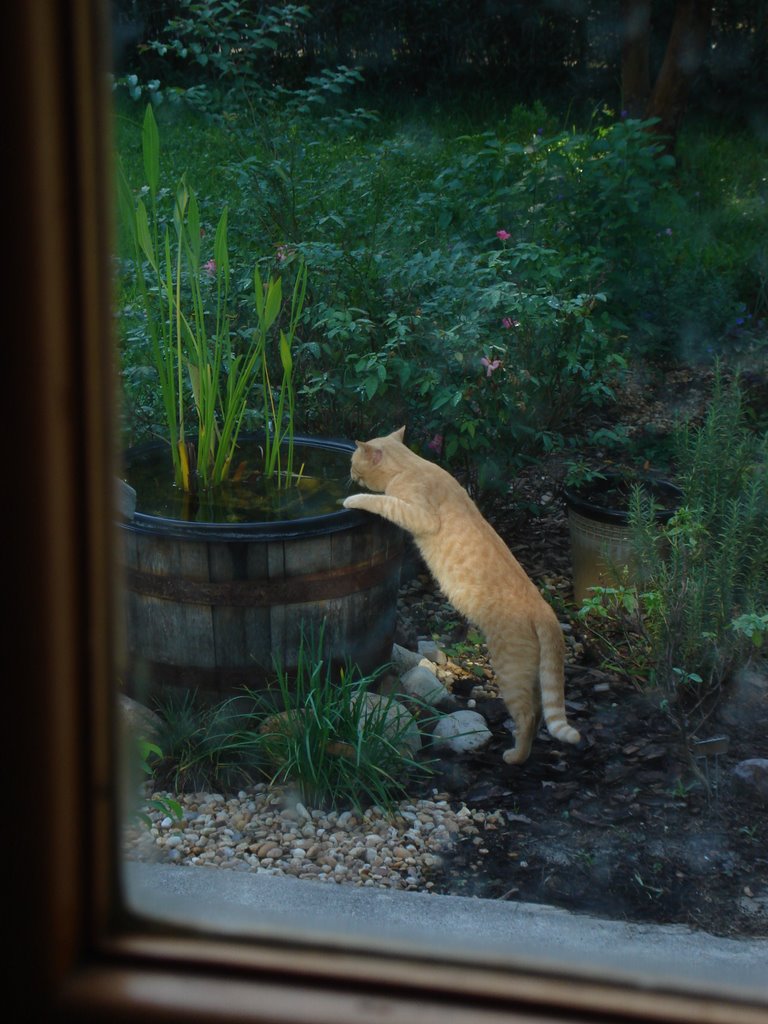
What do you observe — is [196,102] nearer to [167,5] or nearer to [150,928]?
[167,5]

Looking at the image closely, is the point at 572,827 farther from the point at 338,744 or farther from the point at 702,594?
the point at 702,594

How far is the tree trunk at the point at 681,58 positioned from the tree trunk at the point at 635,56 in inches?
1.6

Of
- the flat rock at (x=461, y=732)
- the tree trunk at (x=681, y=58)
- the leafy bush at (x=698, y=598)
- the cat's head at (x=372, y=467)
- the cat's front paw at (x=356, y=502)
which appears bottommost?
the flat rock at (x=461, y=732)

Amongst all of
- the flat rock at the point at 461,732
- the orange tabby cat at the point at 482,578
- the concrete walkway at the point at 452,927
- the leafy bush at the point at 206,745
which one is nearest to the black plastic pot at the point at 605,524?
the orange tabby cat at the point at 482,578

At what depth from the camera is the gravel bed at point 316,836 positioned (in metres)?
1.82

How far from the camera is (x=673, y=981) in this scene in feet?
1.44

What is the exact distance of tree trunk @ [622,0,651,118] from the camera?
3.14 m

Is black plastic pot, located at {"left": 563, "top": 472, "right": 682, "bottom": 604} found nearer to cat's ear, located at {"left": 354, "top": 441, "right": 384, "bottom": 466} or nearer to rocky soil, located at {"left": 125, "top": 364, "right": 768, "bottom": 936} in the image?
rocky soil, located at {"left": 125, "top": 364, "right": 768, "bottom": 936}

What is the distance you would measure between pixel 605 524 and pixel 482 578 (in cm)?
54

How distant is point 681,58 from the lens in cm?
327

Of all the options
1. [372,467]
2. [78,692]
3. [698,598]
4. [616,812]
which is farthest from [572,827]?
[78,692]

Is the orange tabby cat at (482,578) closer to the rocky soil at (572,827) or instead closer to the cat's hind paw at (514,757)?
the cat's hind paw at (514,757)

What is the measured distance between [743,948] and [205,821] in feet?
3.22

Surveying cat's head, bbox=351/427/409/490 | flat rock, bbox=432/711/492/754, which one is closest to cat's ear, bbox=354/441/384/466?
cat's head, bbox=351/427/409/490
